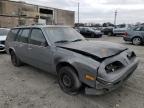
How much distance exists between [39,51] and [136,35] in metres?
10.3

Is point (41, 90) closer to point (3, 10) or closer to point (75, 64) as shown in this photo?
point (75, 64)

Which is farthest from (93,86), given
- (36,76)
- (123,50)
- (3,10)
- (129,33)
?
(3,10)

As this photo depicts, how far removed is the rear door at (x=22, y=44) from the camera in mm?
5332

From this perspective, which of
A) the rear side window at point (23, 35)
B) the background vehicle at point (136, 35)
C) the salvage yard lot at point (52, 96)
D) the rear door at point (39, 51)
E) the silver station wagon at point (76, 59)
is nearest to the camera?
the silver station wagon at point (76, 59)

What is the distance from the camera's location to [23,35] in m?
5.59

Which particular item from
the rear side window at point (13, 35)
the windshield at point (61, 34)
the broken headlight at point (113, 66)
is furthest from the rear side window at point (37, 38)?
the broken headlight at point (113, 66)

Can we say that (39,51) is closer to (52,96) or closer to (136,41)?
(52,96)

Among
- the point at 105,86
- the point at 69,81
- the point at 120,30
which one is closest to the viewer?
the point at 105,86

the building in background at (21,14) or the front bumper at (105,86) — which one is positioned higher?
the building in background at (21,14)

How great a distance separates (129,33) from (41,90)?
10785 mm

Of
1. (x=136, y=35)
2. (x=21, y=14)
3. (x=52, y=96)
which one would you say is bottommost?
(x=52, y=96)

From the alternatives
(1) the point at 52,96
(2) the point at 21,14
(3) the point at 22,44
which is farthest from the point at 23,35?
(2) the point at 21,14

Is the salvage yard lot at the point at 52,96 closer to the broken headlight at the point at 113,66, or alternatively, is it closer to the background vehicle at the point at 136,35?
the broken headlight at the point at 113,66

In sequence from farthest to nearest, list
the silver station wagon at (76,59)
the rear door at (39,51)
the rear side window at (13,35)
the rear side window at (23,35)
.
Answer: the rear side window at (13,35)
the rear side window at (23,35)
the rear door at (39,51)
the silver station wagon at (76,59)
